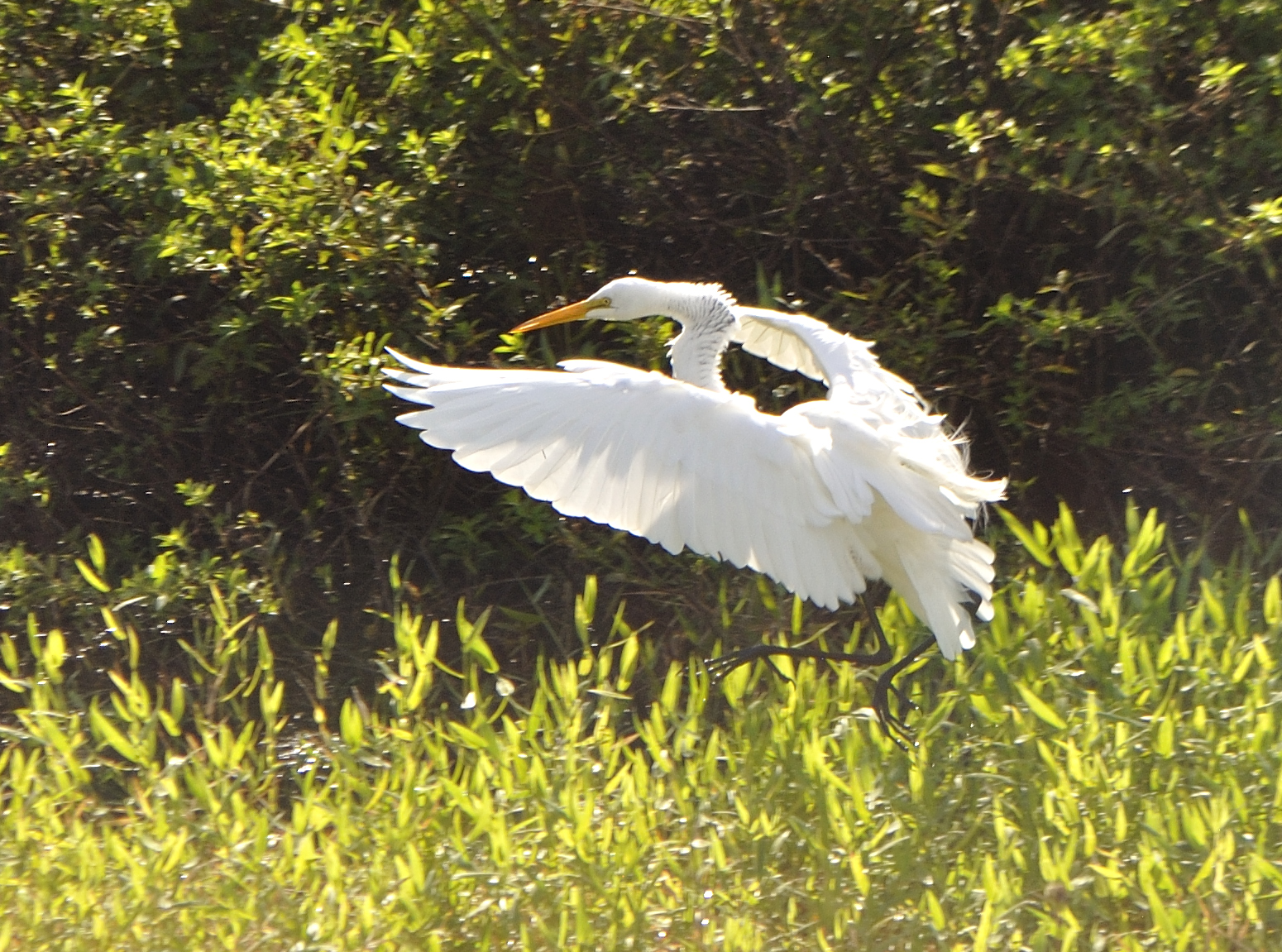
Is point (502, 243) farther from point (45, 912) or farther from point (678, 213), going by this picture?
point (45, 912)

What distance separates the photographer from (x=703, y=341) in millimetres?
3590

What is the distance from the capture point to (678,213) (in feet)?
14.9

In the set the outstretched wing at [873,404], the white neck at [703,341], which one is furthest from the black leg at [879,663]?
the white neck at [703,341]


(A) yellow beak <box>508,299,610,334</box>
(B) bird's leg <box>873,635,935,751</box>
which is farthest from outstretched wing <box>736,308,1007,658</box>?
(A) yellow beak <box>508,299,610,334</box>

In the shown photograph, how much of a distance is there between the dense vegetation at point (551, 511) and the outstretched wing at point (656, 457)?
44 cm

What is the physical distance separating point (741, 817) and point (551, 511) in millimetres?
1333

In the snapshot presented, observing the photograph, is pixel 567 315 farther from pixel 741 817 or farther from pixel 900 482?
pixel 741 817

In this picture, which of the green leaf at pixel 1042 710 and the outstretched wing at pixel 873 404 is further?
the outstretched wing at pixel 873 404

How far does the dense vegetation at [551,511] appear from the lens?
289 cm

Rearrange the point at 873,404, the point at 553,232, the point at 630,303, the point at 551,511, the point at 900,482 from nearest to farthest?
the point at 900,482 → the point at 873,404 → the point at 630,303 → the point at 551,511 → the point at 553,232

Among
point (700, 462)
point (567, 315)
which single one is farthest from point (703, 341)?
point (700, 462)

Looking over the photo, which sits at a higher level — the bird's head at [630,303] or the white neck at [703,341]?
the bird's head at [630,303]

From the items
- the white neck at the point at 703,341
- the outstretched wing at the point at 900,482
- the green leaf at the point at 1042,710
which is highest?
the white neck at the point at 703,341

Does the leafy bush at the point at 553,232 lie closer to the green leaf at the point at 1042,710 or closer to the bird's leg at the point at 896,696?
the bird's leg at the point at 896,696
